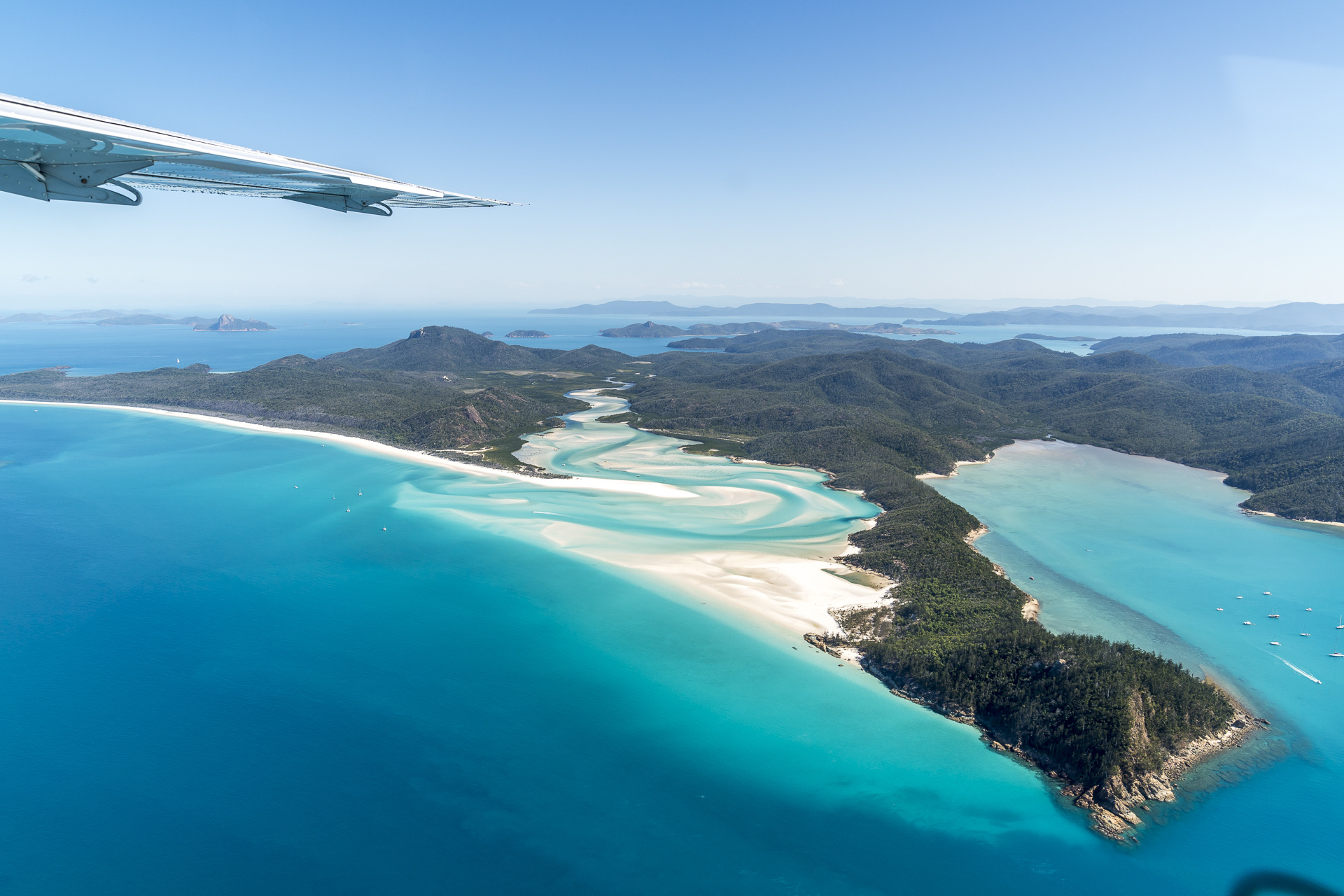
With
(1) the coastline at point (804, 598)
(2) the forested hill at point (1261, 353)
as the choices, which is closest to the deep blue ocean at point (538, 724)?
(1) the coastline at point (804, 598)

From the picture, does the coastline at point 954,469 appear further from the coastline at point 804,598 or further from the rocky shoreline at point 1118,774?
the rocky shoreline at point 1118,774

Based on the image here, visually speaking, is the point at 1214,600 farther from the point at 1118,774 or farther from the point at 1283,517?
the point at 1283,517

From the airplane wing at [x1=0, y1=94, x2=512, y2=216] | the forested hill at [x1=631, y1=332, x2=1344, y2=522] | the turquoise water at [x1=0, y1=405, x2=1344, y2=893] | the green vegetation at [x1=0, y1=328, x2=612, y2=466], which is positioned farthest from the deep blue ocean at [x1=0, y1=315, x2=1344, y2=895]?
the green vegetation at [x1=0, y1=328, x2=612, y2=466]

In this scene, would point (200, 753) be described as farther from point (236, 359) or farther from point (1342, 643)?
point (236, 359)

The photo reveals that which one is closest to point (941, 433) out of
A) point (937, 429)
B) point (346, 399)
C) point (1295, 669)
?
point (937, 429)

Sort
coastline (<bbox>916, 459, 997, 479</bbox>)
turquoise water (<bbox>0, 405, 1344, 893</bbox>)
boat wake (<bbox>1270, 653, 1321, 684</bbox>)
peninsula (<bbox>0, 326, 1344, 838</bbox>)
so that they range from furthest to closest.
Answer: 1. coastline (<bbox>916, 459, 997, 479</bbox>)
2. boat wake (<bbox>1270, 653, 1321, 684</bbox>)
3. peninsula (<bbox>0, 326, 1344, 838</bbox>)
4. turquoise water (<bbox>0, 405, 1344, 893</bbox>)

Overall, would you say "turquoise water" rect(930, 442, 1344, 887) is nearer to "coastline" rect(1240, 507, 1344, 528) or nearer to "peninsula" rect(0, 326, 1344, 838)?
"coastline" rect(1240, 507, 1344, 528)

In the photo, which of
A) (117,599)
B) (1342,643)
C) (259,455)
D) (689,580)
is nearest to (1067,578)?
(1342,643)
